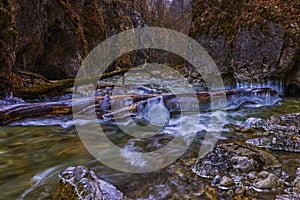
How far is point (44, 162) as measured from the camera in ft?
9.91

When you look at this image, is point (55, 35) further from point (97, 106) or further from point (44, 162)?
point (44, 162)

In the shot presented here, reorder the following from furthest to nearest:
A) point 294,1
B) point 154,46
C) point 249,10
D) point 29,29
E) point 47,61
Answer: point 154,46
point 47,61
point 29,29
point 249,10
point 294,1

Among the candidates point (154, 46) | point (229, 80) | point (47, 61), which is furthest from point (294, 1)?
point (154, 46)

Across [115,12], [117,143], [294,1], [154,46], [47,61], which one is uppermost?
[115,12]

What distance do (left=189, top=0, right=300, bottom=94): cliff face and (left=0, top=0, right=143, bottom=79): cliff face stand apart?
7037 mm

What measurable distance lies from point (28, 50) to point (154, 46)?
770 inches

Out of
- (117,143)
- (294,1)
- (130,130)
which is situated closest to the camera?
(117,143)

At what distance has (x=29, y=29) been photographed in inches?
404

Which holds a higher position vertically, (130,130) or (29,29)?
(29,29)

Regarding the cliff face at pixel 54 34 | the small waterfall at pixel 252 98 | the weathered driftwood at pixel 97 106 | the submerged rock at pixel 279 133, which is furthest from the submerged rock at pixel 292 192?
the cliff face at pixel 54 34

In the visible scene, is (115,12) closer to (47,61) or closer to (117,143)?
(47,61)

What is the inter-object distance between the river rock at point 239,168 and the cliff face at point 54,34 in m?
7.78

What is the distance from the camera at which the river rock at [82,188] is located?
1812 millimetres

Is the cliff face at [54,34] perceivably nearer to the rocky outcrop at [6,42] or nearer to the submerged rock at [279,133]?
the rocky outcrop at [6,42]
